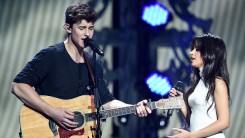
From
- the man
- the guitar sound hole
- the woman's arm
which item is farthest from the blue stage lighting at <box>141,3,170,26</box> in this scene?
the woman's arm

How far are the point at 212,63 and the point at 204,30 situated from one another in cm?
221

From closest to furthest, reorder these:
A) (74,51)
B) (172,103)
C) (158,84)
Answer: (172,103) → (74,51) → (158,84)

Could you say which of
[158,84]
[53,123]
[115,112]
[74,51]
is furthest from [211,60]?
[158,84]

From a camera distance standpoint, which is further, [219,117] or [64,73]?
[64,73]

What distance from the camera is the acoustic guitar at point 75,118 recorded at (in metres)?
4.30

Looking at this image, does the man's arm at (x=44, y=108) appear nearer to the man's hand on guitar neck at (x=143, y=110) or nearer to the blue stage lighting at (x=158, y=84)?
the man's hand on guitar neck at (x=143, y=110)

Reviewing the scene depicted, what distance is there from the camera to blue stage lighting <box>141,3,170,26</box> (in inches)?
241

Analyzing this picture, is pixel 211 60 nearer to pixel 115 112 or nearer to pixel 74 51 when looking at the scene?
pixel 115 112

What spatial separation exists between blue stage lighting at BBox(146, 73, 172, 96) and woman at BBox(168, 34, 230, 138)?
169 cm

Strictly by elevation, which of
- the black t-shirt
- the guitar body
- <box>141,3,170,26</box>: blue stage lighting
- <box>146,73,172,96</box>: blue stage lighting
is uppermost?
<box>141,3,170,26</box>: blue stage lighting

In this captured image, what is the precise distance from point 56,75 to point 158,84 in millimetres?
1976

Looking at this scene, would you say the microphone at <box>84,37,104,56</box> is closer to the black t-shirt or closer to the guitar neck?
the black t-shirt

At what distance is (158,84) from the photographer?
6102 mm

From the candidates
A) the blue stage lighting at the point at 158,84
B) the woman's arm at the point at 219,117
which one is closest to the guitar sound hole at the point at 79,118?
the woman's arm at the point at 219,117
